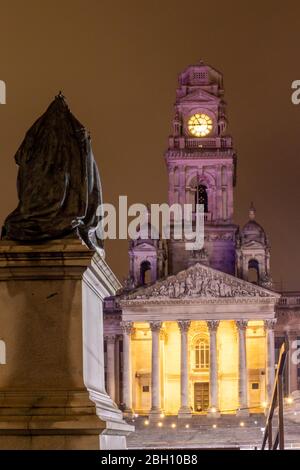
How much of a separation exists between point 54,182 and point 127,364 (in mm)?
67283

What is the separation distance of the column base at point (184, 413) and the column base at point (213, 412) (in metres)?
1.35

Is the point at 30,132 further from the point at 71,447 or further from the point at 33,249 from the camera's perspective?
the point at 71,447

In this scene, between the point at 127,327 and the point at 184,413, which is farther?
the point at 127,327

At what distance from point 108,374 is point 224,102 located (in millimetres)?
23971

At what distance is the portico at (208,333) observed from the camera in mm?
76812

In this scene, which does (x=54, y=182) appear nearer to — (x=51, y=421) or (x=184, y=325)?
(x=51, y=421)

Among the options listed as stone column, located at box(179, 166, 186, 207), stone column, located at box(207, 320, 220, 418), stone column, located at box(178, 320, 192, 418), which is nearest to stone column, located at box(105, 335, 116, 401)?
stone column, located at box(178, 320, 192, 418)

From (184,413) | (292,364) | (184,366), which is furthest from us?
(292,364)

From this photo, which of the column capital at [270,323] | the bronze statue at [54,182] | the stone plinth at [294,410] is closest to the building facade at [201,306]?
the column capital at [270,323]

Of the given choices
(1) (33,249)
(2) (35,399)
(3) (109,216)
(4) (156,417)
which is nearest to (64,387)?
(2) (35,399)

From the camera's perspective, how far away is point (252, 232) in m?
82.2

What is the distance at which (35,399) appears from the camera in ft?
33.6

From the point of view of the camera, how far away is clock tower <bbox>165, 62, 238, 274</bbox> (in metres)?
83.8

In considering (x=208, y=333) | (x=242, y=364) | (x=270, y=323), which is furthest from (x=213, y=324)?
(x=270, y=323)
